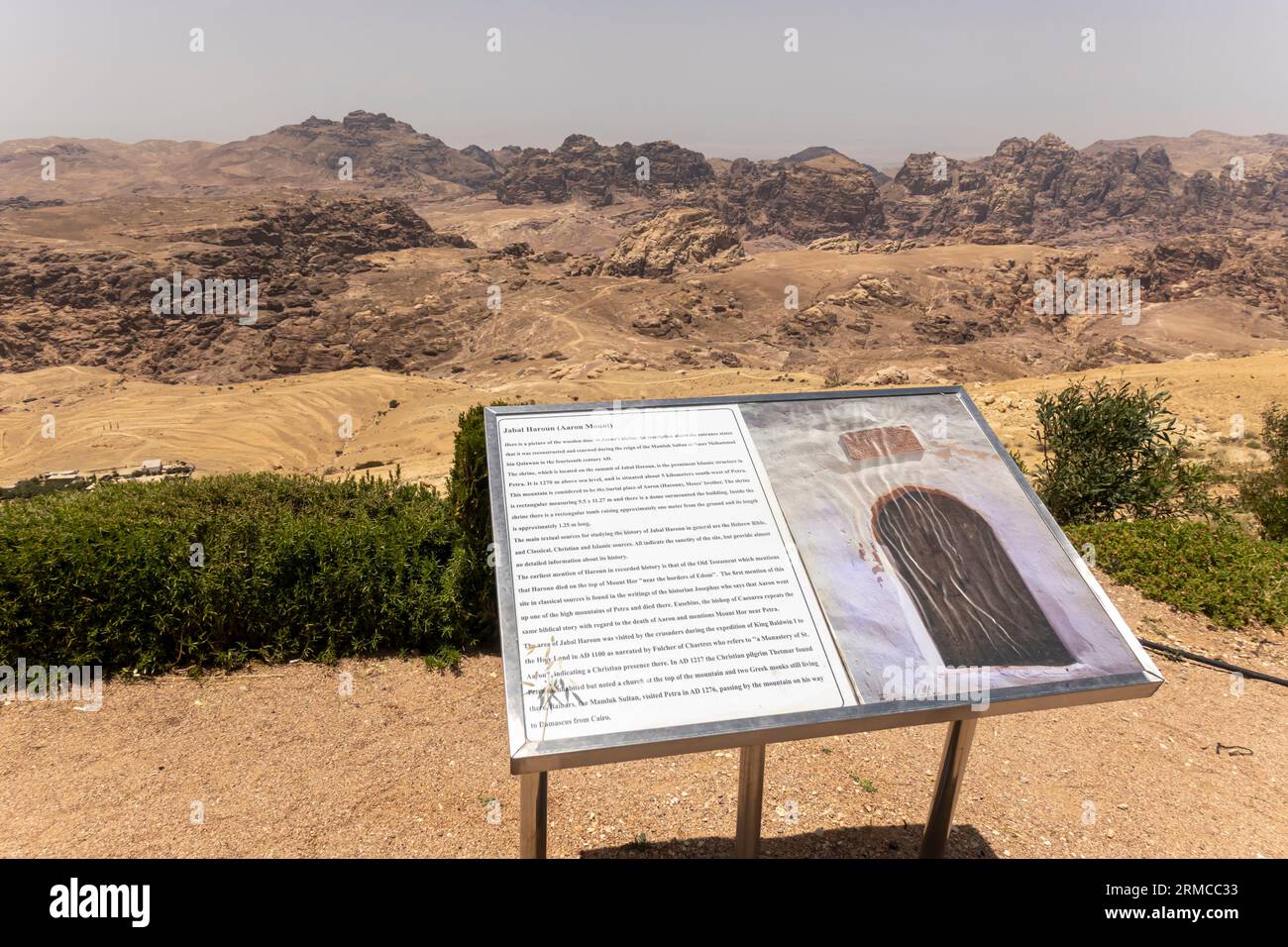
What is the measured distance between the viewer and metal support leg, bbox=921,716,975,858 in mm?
3924

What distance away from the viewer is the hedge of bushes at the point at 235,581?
5.82m

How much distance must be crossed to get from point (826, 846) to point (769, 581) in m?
2.11

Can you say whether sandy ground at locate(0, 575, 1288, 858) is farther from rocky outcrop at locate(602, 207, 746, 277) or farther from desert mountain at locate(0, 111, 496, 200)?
desert mountain at locate(0, 111, 496, 200)

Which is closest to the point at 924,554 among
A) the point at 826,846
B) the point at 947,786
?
the point at 947,786

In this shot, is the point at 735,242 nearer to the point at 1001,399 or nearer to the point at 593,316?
the point at 593,316

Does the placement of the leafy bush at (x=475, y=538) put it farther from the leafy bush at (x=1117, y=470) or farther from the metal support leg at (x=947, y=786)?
the leafy bush at (x=1117, y=470)

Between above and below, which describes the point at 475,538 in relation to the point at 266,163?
below

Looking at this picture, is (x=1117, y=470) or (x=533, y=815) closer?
(x=533, y=815)

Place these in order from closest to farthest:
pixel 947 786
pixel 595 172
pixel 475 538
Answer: pixel 947 786
pixel 475 538
pixel 595 172

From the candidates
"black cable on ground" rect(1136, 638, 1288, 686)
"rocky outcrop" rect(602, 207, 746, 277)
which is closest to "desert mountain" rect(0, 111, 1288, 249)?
"rocky outcrop" rect(602, 207, 746, 277)

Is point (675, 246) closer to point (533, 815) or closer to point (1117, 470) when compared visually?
point (1117, 470)

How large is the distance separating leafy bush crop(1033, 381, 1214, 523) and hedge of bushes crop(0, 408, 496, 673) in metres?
8.01

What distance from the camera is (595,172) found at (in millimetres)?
127438
